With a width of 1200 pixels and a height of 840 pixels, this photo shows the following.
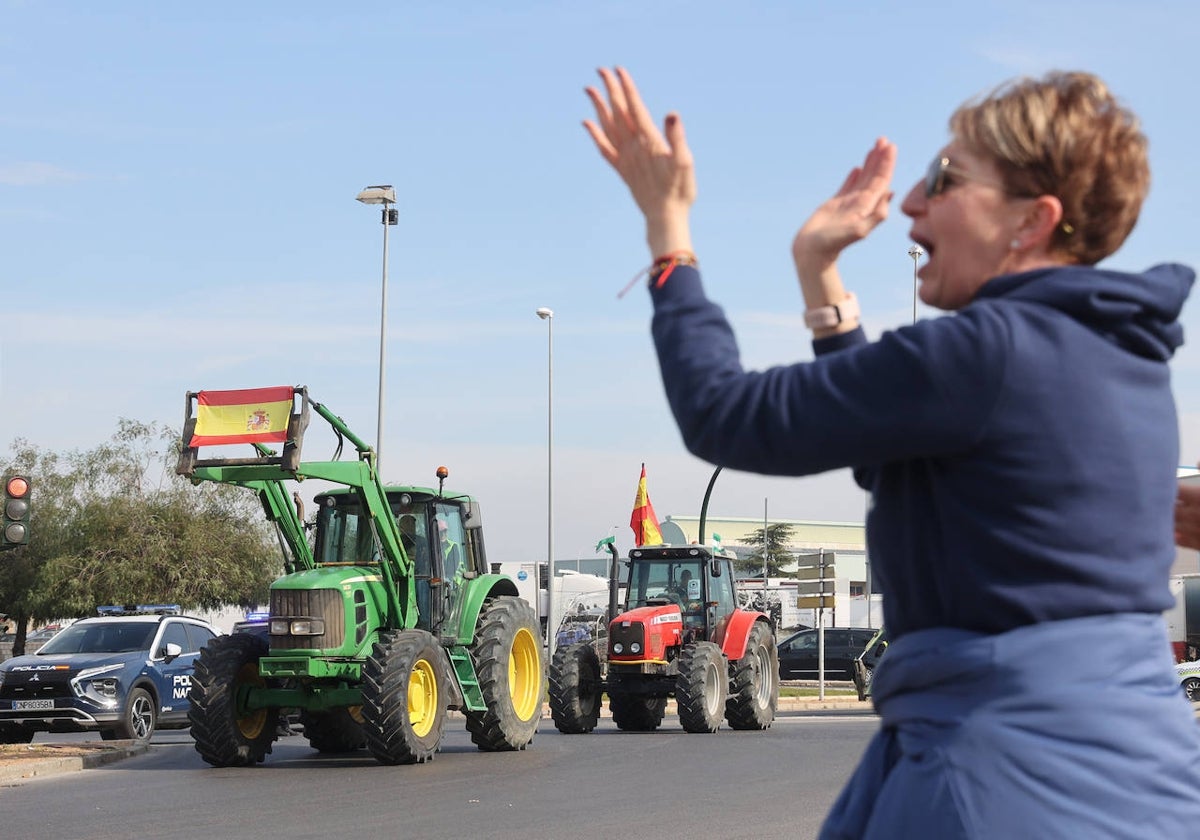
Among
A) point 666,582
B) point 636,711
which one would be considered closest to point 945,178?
point 666,582

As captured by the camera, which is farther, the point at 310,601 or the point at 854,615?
the point at 854,615

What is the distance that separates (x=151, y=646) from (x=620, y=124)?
19.9 meters

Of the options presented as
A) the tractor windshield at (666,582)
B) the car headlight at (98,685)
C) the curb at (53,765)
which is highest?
the tractor windshield at (666,582)

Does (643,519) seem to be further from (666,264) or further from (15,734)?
(666,264)

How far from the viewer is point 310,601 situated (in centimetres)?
1598

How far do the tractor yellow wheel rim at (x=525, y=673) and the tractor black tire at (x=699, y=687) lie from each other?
2.66m

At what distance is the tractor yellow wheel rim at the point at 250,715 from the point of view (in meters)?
16.4

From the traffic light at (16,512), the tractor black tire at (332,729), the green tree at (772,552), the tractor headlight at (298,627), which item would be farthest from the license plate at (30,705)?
the green tree at (772,552)

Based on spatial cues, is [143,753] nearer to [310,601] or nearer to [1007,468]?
[310,601]

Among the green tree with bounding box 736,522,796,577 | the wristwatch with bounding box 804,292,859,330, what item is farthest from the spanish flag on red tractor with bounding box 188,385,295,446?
the green tree with bounding box 736,522,796,577

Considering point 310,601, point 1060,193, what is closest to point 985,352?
point 1060,193

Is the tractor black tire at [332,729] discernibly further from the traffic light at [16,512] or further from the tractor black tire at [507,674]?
the traffic light at [16,512]

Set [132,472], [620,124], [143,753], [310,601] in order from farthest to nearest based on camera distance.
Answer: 1. [132,472]
2. [143,753]
3. [310,601]
4. [620,124]

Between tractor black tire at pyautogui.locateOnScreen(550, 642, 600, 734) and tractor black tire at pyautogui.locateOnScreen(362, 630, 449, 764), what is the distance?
4.97 meters
